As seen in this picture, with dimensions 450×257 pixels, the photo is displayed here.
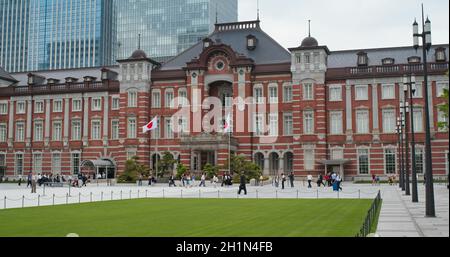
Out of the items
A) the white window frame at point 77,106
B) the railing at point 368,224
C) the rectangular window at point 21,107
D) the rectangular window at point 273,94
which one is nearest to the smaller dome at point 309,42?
→ the rectangular window at point 273,94

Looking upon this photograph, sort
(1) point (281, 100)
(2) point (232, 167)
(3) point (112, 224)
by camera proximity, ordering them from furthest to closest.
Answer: (1) point (281, 100) < (2) point (232, 167) < (3) point (112, 224)

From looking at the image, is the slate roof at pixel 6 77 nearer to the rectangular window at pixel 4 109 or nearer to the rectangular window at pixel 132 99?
the rectangular window at pixel 4 109

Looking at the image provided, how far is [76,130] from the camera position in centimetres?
7100

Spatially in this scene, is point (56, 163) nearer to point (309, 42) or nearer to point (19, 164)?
point (19, 164)

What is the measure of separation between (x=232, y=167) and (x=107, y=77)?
76.9 ft

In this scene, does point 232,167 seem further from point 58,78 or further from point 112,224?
point 112,224

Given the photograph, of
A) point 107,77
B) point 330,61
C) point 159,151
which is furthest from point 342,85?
point 107,77

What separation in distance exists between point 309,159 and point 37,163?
36.2 meters

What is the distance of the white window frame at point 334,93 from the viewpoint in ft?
200

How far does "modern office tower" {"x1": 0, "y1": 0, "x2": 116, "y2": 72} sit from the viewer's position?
142250 millimetres

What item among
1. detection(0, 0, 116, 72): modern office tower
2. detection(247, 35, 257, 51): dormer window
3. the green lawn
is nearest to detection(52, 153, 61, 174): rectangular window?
detection(247, 35, 257, 51): dormer window

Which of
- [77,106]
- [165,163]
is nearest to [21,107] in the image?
[77,106]

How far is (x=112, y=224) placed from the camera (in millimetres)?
17312

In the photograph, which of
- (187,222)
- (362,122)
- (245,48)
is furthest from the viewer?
(245,48)
